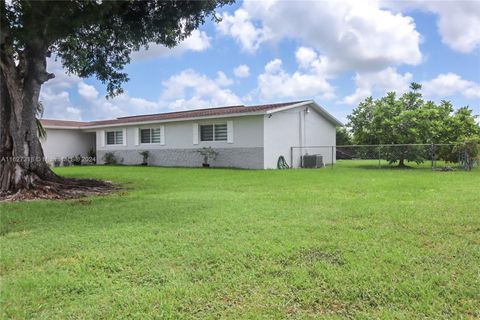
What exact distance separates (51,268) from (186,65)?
37.8ft

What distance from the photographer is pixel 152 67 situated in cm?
1302

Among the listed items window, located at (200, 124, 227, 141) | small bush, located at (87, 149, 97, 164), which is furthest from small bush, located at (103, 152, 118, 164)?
window, located at (200, 124, 227, 141)

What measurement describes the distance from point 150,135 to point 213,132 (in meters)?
4.83

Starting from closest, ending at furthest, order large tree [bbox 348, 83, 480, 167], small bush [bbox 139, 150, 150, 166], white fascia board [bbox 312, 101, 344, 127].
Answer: large tree [bbox 348, 83, 480, 167] → white fascia board [bbox 312, 101, 344, 127] → small bush [bbox 139, 150, 150, 166]

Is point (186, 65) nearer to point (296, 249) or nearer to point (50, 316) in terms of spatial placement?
point (296, 249)

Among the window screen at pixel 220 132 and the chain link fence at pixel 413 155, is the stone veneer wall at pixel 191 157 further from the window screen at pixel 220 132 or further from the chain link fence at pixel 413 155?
the chain link fence at pixel 413 155

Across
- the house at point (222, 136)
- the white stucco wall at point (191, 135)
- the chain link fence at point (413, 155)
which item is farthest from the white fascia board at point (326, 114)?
the white stucco wall at point (191, 135)

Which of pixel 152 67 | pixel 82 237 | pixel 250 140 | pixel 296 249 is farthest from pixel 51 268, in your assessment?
pixel 250 140

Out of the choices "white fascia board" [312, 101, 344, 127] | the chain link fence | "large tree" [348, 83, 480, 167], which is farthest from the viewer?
"white fascia board" [312, 101, 344, 127]

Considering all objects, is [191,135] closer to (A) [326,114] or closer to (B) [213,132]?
(B) [213,132]

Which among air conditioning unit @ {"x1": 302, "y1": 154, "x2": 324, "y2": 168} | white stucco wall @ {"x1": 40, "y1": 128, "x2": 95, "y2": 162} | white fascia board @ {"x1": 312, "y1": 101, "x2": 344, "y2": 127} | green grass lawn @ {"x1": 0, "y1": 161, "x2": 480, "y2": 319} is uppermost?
white fascia board @ {"x1": 312, "y1": 101, "x2": 344, "y2": 127}

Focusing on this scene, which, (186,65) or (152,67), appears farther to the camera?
(186,65)

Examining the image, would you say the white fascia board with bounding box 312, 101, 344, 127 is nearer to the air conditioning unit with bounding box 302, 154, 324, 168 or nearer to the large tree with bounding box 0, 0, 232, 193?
the air conditioning unit with bounding box 302, 154, 324, 168

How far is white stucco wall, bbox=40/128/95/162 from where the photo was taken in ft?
74.7
